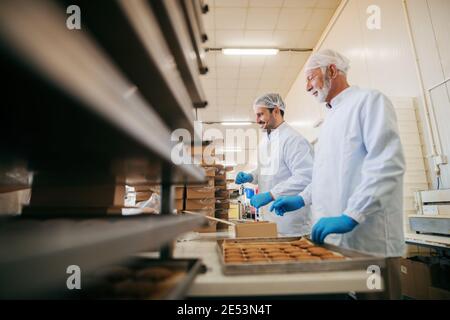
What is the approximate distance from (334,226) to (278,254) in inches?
12.0

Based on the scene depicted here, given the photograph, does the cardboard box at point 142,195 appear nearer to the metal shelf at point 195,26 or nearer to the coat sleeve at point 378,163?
the metal shelf at point 195,26

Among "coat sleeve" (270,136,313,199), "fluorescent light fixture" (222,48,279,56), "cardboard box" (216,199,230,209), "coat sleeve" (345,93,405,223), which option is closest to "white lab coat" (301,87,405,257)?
"coat sleeve" (345,93,405,223)

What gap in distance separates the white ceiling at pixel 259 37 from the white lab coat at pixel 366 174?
9.19 ft

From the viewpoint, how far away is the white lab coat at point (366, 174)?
1.11 meters

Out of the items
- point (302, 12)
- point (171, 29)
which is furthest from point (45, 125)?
point (302, 12)

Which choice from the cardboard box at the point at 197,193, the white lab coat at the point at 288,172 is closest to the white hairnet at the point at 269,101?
the white lab coat at the point at 288,172

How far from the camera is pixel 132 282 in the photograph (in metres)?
0.75

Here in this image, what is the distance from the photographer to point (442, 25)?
2145mm

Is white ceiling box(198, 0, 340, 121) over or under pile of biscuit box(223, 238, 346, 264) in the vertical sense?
over

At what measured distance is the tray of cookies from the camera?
2.24ft

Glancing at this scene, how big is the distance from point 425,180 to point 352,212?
178 cm

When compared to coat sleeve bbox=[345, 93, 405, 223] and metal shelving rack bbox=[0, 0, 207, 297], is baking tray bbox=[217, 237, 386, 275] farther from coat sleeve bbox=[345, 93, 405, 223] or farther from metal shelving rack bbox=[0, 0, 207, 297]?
coat sleeve bbox=[345, 93, 405, 223]
